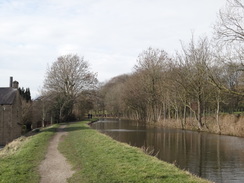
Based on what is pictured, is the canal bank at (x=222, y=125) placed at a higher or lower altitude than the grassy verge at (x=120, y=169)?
higher

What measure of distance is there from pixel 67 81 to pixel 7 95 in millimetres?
19296

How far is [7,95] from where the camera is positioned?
34.8m

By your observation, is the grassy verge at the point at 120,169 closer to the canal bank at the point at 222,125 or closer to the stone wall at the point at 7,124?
the canal bank at the point at 222,125

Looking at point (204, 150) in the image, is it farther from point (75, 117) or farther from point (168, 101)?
point (75, 117)

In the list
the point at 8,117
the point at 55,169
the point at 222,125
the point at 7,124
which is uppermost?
the point at 8,117

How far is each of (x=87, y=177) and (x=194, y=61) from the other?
28.0 m

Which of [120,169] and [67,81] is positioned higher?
[67,81]

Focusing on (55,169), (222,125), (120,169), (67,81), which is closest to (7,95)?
(67,81)

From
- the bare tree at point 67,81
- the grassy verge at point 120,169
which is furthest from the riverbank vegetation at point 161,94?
the grassy verge at point 120,169

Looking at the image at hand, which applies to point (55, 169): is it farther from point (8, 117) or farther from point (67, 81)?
point (67, 81)

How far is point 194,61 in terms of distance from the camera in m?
34.9

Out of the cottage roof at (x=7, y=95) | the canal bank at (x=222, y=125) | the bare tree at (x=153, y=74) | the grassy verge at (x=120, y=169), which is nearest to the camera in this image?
the grassy verge at (x=120, y=169)

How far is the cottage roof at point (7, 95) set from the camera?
3381cm

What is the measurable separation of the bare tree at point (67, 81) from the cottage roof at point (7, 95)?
49.2 feet
